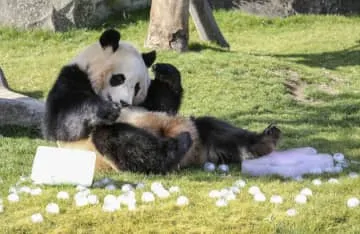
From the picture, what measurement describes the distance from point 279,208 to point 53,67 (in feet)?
28.5

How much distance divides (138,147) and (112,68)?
708 millimetres

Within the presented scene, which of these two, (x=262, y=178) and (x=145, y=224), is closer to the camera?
(x=145, y=224)

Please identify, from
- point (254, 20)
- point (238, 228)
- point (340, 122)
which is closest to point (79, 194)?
point (238, 228)

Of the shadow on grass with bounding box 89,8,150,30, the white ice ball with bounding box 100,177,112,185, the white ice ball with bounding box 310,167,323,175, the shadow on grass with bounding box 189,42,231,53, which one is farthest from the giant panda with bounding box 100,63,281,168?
the shadow on grass with bounding box 89,8,150,30

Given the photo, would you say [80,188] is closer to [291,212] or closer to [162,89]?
[291,212]

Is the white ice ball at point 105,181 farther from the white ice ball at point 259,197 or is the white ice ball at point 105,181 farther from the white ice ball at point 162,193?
the white ice ball at point 259,197

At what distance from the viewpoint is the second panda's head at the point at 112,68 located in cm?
524

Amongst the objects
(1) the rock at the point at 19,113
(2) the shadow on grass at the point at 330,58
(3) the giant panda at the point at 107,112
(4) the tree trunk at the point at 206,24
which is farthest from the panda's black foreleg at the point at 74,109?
(2) the shadow on grass at the point at 330,58

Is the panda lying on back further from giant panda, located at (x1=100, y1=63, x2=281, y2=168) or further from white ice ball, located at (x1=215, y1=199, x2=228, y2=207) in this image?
white ice ball, located at (x1=215, y1=199, x2=228, y2=207)

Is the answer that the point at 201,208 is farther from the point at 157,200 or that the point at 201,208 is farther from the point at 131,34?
the point at 131,34

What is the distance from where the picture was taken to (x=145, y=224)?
3.92 meters

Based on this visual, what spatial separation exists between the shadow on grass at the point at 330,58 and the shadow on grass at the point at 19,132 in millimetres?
7265

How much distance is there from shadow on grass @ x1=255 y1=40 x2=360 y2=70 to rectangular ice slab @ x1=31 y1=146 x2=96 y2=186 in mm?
9602

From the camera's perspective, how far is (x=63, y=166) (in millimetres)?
4523
